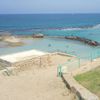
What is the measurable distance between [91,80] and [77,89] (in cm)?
184

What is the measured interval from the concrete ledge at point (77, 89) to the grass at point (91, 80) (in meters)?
0.41

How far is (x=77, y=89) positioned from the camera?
36.1ft

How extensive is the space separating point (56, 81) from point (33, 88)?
5.15ft

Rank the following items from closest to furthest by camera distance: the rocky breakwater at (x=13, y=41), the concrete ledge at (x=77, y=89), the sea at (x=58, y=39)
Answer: the concrete ledge at (x=77, y=89), the sea at (x=58, y=39), the rocky breakwater at (x=13, y=41)

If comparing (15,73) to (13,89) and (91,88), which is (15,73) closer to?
(13,89)

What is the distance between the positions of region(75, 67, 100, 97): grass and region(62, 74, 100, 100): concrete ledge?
410 mm

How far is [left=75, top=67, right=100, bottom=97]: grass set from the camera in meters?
11.2

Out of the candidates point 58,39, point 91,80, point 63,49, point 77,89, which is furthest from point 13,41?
point 77,89

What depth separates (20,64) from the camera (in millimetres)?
19500

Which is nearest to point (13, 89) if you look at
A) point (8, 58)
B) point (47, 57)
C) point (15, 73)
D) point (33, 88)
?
point (33, 88)

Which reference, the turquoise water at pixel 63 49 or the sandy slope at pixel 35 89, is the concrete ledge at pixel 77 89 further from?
the turquoise water at pixel 63 49

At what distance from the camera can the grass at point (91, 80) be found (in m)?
11.2

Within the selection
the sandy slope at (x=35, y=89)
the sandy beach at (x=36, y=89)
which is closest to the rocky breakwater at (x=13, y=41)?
the sandy beach at (x=36, y=89)

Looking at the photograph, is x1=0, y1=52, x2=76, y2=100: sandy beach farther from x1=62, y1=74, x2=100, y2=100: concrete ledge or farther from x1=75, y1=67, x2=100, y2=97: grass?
x1=75, y1=67, x2=100, y2=97: grass
